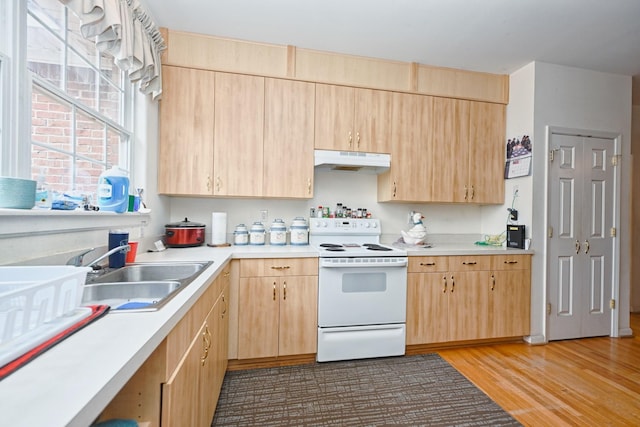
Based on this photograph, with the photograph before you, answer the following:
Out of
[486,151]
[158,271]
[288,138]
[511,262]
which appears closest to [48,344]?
[158,271]

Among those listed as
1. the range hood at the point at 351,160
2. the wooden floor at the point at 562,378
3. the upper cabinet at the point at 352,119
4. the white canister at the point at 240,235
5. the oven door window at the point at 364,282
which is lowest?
the wooden floor at the point at 562,378

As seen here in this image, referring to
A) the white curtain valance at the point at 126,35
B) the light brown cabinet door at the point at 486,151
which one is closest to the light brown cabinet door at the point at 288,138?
the white curtain valance at the point at 126,35

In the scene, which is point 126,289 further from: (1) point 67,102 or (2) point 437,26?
(2) point 437,26

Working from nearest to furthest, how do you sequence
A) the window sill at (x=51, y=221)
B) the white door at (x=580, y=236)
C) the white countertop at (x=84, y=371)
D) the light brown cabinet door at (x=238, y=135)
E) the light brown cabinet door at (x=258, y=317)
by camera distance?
the white countertop at (x=84, y=371) < the window sill at (x=51, y=221) < the light brown cabinet door at (x=258, y=317) < the light brown cabinet door at (x=238, y=135) < the white door at (x=580, y=236)

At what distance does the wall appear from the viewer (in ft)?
8.85

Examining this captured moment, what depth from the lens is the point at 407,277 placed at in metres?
2.41

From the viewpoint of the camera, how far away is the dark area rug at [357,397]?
1.67 m

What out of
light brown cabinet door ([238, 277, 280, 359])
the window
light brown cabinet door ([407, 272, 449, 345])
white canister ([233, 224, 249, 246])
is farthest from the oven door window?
the window

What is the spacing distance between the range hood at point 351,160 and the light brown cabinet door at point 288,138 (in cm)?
11

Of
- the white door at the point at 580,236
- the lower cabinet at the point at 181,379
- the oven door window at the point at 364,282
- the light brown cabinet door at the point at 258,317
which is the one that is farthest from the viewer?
the white door at the point at 580,236

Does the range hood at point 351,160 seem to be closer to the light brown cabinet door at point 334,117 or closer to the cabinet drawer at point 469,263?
the light brown cabinet door at point 334,117

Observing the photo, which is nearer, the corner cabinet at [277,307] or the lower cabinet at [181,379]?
the lower cabinet at [181,379]

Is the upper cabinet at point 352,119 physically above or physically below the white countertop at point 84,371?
above

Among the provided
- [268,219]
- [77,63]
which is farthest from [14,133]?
[268,219]
